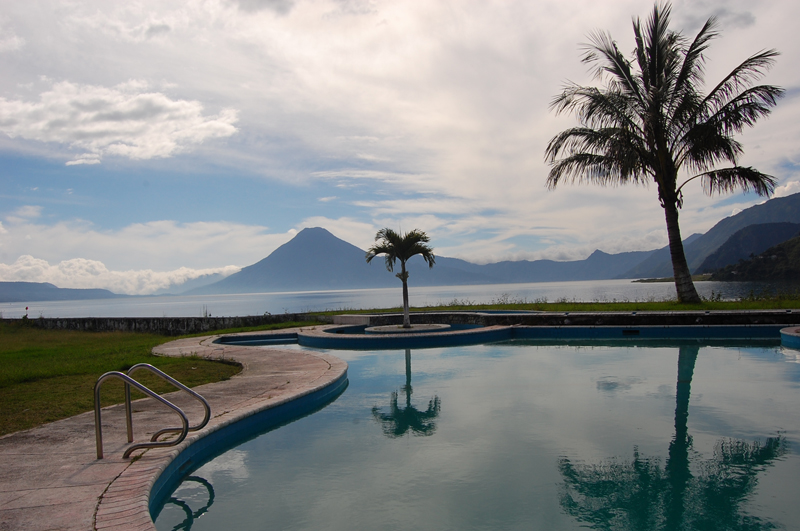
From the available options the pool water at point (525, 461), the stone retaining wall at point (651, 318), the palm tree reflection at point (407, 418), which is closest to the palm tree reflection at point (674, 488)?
the pool water at point (525, 461)

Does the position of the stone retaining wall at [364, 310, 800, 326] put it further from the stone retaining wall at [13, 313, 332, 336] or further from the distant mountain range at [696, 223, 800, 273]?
the distant mountain range at [696, 223, 800, 273]

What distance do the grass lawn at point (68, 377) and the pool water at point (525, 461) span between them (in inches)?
102

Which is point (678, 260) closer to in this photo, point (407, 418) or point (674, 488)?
point (407, 418)

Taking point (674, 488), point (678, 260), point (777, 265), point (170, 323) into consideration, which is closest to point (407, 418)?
point (674, 488)

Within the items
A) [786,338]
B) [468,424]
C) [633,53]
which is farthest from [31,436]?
[633,53]

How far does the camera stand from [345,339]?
1435 cm

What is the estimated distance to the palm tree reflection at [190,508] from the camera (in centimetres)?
404

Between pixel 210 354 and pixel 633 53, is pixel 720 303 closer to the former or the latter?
pixel 633 53

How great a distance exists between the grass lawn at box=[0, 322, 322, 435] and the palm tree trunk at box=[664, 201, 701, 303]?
49.7 ft

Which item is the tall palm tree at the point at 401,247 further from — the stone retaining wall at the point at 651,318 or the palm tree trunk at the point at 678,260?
the palm tree trunk at the point at 678,260

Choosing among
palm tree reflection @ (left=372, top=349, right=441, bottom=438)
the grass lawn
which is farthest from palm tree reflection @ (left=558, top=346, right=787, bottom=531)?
the grass lawn

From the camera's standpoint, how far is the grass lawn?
21.0ft

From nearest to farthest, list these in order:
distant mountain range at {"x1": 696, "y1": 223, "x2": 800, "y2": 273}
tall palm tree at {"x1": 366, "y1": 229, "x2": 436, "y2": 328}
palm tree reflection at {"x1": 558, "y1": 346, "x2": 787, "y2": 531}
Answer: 1. palm tree reflection at {"x1": 558, "y1": 346, "x2": 787, "y2": 531}
2. tall palm tree at {"x1": 366, "y1": 229, "x2": 436, "y2": 328}
3. distant mountain range at {"x1": 696, "y1": 223, "x2": 800, "y2": 273}

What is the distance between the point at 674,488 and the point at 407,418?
3.45 metres
